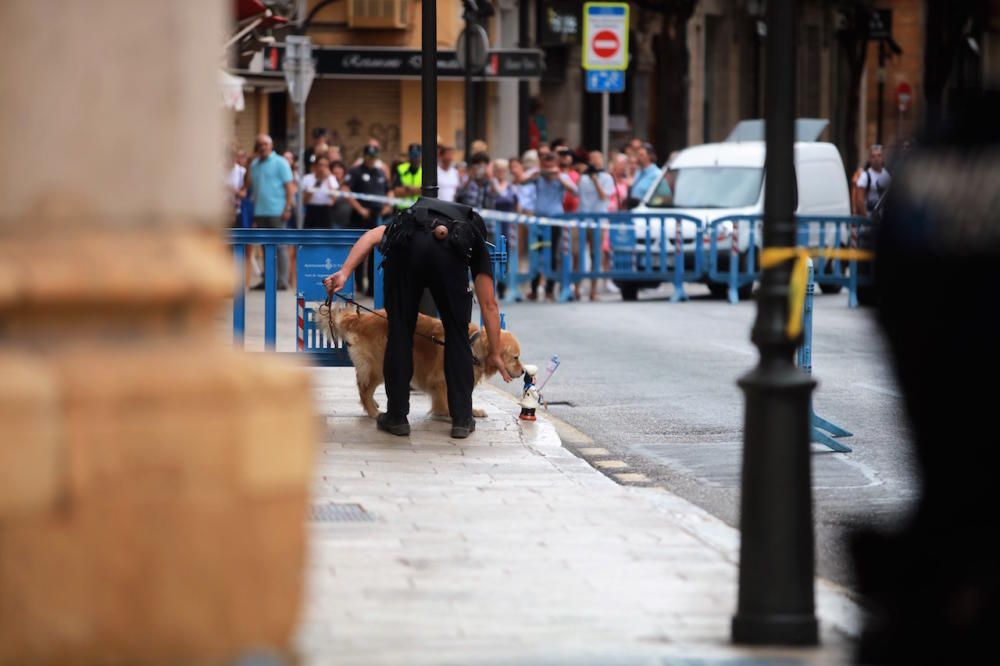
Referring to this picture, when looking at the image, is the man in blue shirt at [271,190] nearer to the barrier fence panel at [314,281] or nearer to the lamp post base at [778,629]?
the barrier fence panel at [314,281]

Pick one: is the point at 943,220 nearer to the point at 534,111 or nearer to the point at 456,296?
Answer: the point at 456,296

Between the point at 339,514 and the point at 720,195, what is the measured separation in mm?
20767

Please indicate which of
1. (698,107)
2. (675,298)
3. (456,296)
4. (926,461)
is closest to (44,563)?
(926,461)

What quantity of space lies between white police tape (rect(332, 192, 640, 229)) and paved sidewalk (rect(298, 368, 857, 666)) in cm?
1602

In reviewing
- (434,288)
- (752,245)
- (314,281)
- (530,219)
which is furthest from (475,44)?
(434,288)

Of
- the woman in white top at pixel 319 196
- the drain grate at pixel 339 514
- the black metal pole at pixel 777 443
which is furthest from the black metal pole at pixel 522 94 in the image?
the black metal pole at pixel 777 443

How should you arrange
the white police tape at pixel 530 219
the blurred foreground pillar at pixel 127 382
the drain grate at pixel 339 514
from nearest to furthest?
the blurred foreground pillar at pixel 127 382
the drain grate at pixel 339 514
the white police tape at pixel 530 219

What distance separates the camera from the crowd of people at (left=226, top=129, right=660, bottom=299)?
27750 millimetres

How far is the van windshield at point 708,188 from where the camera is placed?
29.1 m

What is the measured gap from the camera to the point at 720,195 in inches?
1153

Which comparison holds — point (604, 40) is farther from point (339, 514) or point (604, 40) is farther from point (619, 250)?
point (339, 514)

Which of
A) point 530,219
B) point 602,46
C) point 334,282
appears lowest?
point 530,219

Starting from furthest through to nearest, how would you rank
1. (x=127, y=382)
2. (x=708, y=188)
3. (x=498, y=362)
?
(x=708, y=188) → (x=498, y=362) → (x=127, y=382)

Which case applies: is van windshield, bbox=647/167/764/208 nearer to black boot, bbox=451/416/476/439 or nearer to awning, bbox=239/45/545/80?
awning, bbox=239/45/545/80
